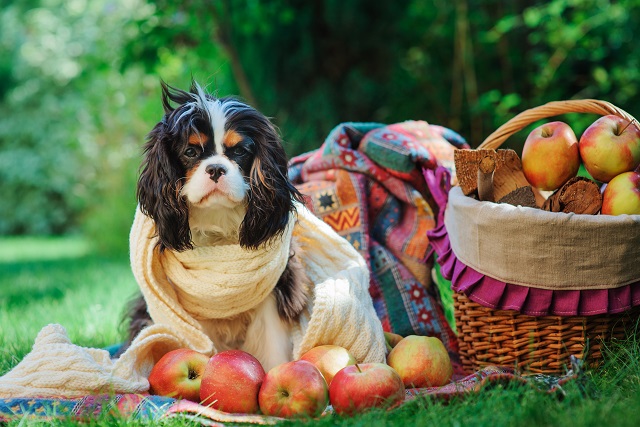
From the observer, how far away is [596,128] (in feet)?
7.63

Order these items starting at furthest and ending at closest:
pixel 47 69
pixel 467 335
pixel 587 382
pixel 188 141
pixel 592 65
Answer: pixel 47 69, pixel 592 65, pixel 467 335, pixel 188 141, pixel 587 382

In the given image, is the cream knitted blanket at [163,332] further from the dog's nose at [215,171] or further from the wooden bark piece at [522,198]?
the wooden bark piece at [522,198]

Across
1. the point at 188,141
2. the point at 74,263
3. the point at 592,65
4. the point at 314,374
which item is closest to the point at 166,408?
the point at 314,374

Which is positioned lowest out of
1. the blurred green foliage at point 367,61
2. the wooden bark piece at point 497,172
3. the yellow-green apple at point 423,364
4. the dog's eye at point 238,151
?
the yellow-green apple at point 423,364

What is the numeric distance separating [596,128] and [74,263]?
5.13 meters

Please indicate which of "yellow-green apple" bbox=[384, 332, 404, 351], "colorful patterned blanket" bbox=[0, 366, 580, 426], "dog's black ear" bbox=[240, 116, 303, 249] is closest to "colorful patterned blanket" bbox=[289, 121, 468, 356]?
"yellow-green apple" bbox=[384, 332, 404, 351]

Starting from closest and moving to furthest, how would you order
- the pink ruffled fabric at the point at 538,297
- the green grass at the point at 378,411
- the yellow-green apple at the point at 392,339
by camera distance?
the green grass at the point at 378,411
the pink ruffled fabric at the point at 538,297
the yellow-green apple at the point at 392,339

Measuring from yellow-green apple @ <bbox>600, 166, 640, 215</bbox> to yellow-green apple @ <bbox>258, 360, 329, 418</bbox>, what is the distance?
42.9 inches

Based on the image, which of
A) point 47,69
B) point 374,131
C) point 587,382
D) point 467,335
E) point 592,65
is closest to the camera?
point 587,382

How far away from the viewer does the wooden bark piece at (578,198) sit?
2.24m

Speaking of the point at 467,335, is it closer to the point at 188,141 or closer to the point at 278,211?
the point at 278,211

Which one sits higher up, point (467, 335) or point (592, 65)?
point (592, 65)

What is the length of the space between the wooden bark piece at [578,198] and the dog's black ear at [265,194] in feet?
3.01

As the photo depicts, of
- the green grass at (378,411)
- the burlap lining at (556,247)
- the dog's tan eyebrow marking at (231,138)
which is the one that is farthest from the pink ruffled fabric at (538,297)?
the dog's tan eyebrow marking at (231,138)
